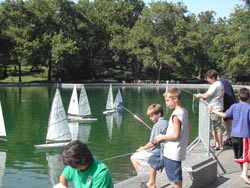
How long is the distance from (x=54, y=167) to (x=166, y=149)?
10475 mm

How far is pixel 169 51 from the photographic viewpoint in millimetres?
79250

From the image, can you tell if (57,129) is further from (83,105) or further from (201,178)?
(201,178)

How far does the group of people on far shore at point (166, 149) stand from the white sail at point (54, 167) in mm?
6508

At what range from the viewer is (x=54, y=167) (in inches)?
621

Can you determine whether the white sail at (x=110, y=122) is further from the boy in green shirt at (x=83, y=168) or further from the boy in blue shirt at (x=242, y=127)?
the boy in green shirt at (x=83, y=168)

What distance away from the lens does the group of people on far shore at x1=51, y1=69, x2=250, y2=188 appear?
3.43 m

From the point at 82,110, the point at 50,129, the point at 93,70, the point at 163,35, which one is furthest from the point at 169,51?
the point at 50,129

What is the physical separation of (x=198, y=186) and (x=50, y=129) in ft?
42.6

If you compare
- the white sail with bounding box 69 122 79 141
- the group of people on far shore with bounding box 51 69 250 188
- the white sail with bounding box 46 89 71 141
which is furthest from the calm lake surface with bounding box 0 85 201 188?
the group of people on far shore with bounding box 51 69 250 188

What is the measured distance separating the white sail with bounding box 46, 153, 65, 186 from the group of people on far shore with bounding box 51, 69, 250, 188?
651cm

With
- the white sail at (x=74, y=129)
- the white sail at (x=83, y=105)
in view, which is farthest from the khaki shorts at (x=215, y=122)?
the white sail at (x=83, y=105)

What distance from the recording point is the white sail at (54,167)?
14094 millimetres

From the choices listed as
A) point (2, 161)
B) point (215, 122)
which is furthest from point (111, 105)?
point (215, 122)

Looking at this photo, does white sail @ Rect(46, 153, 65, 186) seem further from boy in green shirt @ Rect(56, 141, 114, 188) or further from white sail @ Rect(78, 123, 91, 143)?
boy in green shirt @ Rect(56, 141, 114, 188)
